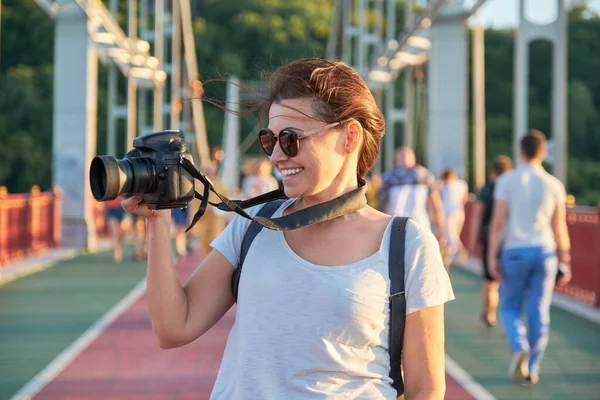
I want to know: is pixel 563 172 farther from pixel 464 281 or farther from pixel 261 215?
pixel 261 215

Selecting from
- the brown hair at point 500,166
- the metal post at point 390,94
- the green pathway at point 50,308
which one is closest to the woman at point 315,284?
the green pathway at point 50,308

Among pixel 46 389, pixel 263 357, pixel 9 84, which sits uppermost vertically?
pixel 9 84

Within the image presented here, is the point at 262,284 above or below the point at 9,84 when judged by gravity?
below

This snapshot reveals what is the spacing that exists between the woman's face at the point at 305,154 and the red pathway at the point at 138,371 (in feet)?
14.0

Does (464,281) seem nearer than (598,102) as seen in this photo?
Yes

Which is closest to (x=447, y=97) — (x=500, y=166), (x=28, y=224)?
(x=28, y=224)

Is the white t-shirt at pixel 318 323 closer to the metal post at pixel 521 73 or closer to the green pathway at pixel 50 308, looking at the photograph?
the green pathway at pixel 50 308

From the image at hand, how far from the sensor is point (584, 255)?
1184 cm

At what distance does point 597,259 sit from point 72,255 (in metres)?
10.7

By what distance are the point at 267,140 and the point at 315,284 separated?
0.35 meters

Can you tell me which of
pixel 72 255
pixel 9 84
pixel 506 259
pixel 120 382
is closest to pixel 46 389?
pixel 120 382

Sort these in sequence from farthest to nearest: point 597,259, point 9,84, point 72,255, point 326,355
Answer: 1. point 9,84
2. point 72,255
3. point 597,259
4. point 326,355

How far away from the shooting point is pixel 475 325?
10.0m

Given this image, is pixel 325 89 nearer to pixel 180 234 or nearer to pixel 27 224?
pixel 27 224
